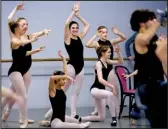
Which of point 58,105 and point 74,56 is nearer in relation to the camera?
point 58,105

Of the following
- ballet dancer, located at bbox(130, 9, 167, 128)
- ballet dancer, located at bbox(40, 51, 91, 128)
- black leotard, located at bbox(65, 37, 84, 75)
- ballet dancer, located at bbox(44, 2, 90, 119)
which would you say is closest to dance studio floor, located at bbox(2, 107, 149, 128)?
ballet dancer, located at bbox(40, 51, 91, 128)

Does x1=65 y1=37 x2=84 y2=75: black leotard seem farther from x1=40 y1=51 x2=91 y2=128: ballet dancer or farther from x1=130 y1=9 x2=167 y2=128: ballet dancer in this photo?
x1=130 y1=9 x2=167 y2=128: ballet dancer

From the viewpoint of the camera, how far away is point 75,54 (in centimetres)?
411

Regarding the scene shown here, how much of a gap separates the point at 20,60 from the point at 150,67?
72.6 inches

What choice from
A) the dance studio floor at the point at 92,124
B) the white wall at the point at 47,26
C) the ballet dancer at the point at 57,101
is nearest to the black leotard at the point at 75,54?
the ballet dancer at the point at 57,101

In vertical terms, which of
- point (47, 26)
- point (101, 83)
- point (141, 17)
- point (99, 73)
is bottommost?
point (101, 83)

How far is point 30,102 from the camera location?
204 inches

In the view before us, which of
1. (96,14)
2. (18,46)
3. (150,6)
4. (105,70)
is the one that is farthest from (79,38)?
(150,6)

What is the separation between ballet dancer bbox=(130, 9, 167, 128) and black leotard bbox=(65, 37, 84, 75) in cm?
174

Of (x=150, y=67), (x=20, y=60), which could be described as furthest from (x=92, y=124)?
(x=150, y=67)

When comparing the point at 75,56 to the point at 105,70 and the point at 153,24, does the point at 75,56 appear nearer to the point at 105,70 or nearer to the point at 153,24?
the point at 105,70

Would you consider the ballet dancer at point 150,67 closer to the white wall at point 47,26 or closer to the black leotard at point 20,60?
the black leotard at point 20,60

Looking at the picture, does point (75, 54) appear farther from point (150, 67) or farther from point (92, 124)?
point (150, 67)

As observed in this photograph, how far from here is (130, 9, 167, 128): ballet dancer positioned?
2.25 meters
